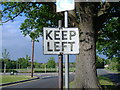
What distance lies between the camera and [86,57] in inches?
372

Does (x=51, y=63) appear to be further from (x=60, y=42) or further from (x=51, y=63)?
(x=60, y=42)

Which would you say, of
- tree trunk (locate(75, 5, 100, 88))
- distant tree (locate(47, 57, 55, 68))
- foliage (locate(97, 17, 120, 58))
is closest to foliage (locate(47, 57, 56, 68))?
distant tree (locate(47, 57, 55, 68))

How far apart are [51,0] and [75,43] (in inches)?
251

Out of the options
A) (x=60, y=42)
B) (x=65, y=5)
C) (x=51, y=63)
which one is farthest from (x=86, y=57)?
(x=51, y=63)

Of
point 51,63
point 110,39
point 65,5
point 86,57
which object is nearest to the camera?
point 65,5

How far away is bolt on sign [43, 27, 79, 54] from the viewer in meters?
4.50

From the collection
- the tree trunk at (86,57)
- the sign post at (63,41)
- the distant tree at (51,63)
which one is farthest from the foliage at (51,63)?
the sign post at (63,41)

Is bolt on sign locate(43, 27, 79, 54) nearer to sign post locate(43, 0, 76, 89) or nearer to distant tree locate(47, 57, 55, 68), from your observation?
sign post locate(43, 0, 76, 89)

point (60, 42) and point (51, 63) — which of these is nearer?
point (60, 42)

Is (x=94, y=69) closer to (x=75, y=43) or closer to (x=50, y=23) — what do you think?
(x=75, y=43)

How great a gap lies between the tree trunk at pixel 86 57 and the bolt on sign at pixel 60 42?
16.2 feet

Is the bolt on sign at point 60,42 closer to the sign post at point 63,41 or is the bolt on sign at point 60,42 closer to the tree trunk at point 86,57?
the sign post at point 63,41

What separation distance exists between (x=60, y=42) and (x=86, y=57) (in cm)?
506

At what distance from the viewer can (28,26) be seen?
678 inches
